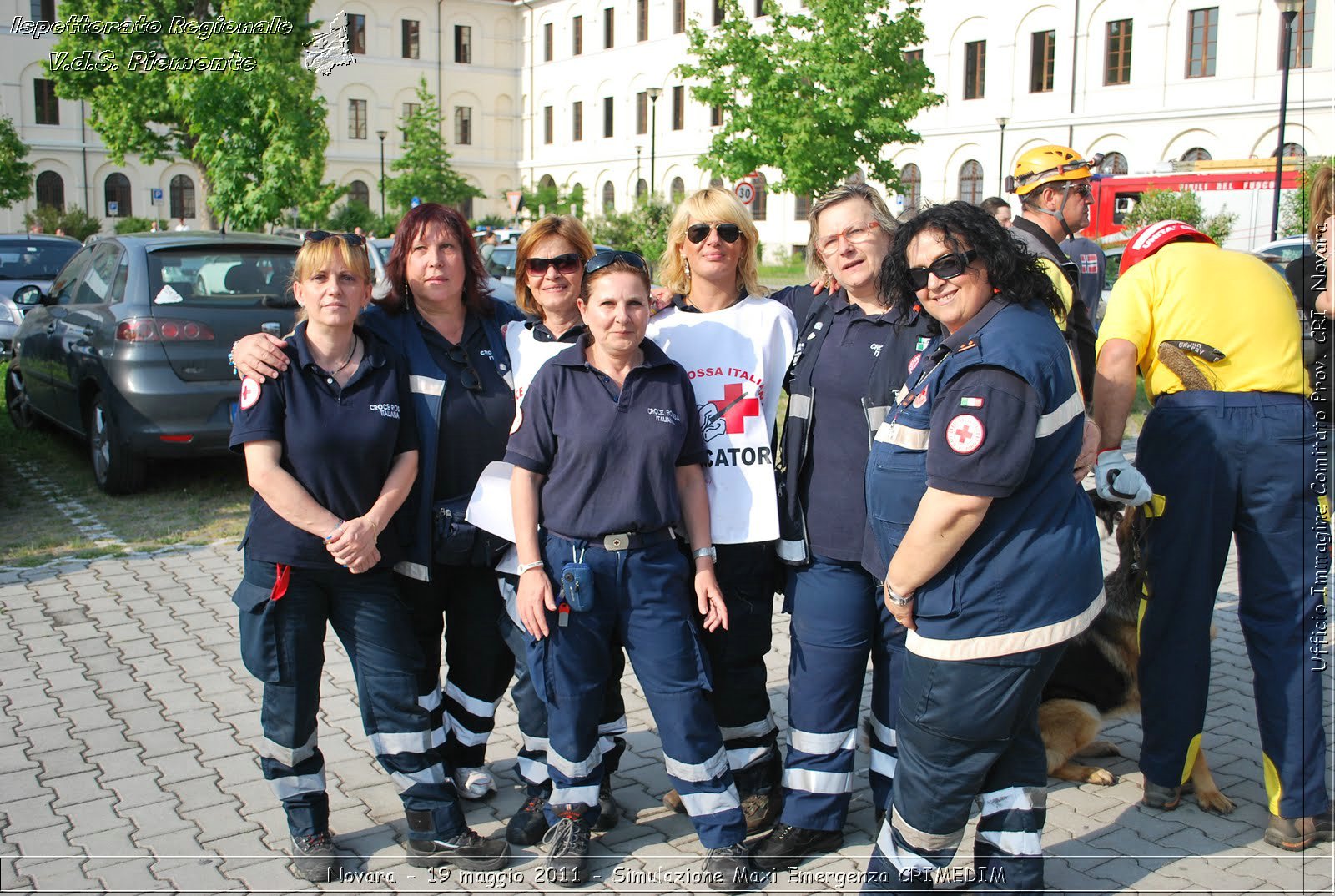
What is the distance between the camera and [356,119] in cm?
5988

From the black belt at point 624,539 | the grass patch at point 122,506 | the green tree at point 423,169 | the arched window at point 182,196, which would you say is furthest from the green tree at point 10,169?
the black belt at point 624,539

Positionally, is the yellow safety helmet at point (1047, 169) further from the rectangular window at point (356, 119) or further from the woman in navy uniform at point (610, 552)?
the rectangular window at point (356, 119)

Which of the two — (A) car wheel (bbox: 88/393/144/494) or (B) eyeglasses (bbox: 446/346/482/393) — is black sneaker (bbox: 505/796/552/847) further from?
(A) car wheel (bbox: 88/393/144/494)

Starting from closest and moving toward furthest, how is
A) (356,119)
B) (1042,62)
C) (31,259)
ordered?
1. (31,259)
2. (1042,62)
3. (356,119)

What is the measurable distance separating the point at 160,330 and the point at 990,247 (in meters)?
6.29

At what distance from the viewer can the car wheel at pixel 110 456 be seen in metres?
8.02

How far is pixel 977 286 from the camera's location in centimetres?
309

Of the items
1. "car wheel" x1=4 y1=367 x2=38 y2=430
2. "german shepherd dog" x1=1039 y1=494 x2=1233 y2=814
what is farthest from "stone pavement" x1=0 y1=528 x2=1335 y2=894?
"car wheel" x1=4 y1=367 x2=38 y2=430

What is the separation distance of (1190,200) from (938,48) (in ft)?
64.9

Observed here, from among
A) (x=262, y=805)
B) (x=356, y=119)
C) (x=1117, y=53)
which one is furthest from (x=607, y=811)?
(x=356, y=119)

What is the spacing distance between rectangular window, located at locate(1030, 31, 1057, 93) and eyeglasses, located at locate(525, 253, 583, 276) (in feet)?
134

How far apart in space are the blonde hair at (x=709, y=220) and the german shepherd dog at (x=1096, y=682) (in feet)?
5.39

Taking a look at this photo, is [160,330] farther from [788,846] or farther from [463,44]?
[463,44]

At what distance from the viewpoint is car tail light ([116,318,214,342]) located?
7703 mm
